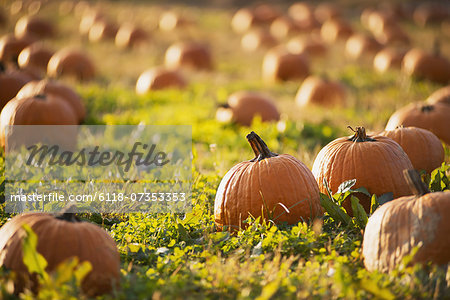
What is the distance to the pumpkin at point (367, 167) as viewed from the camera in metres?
3.54

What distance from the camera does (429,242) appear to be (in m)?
2.67

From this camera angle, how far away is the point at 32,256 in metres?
2.43

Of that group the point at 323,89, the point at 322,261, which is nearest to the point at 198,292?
the point at 322,261

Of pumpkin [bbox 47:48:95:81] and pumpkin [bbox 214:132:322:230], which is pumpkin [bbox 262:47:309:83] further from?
pumpkin [bbox 214:132:322:230]

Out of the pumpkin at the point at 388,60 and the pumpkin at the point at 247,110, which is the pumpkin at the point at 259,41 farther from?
the pumpkin at the point at 247,110

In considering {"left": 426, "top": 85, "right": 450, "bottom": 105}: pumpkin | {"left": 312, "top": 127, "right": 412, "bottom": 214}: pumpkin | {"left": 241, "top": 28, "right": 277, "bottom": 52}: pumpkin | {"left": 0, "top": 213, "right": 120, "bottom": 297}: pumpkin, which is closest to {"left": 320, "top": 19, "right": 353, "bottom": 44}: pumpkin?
{"left": 241, "top": 28, "right": 277, "bottom": 52}: pumpkin

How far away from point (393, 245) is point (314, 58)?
10985 millimetres

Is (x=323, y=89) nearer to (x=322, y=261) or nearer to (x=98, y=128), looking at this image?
(x=98, y=128)

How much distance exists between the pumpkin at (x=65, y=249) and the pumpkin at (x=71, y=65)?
7.39m

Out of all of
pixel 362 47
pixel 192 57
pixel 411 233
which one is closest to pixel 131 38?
pixel 192 57

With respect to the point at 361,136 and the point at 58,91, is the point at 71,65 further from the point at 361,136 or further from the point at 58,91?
the point at 361,136

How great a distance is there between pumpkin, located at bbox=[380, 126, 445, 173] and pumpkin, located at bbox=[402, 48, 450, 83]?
6846 mm

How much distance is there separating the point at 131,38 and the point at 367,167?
12.1 metres

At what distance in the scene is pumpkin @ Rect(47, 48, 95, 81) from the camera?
9570 millimetres
